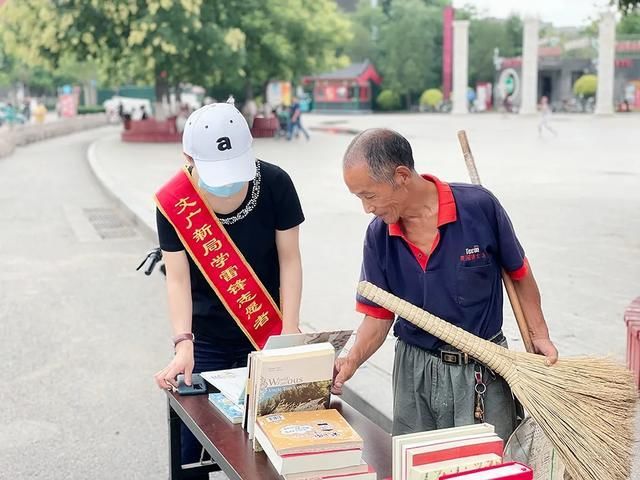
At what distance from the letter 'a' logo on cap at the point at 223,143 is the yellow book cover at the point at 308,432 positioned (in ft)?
2.76

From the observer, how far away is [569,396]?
2246 mm

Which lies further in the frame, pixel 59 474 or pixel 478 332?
pixel 59 474

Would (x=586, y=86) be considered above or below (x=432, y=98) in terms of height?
above

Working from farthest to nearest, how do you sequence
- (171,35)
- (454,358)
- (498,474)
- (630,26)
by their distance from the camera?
(630,26) < (171,35) < (454,358) < (498,474)

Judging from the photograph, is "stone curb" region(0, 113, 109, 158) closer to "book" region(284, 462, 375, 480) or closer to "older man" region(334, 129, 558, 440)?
"older man" region(334, 129, 558, 440)

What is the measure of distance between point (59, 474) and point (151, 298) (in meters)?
3.48

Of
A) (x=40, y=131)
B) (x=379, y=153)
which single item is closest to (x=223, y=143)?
(x=379, y=153)

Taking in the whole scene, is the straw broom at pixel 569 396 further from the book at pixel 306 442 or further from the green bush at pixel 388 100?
the green bush at pixel 388 100

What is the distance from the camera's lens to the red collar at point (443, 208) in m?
2.42

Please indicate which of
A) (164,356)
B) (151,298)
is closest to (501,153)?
(151,298)

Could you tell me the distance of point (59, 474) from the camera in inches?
164

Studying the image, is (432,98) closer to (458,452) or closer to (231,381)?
(231,381)

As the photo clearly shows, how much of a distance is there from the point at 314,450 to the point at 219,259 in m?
0.98

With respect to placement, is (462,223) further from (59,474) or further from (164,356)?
→ (164,356)
